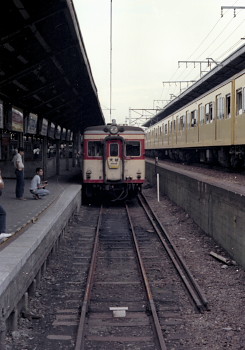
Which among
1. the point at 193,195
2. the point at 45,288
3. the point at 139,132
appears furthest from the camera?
the point at 139,132

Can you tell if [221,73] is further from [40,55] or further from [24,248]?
[24,248]

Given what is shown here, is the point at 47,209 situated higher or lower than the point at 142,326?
higher

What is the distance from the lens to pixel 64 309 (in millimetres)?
6465

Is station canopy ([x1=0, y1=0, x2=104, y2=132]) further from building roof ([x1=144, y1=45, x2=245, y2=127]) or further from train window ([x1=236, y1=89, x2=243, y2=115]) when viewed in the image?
building roof ([x1=144, y1=45, x2=245, y2=127])

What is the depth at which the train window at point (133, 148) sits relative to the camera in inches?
680

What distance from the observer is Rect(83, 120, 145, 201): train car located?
17.1 metres

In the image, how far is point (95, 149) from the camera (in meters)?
17.2

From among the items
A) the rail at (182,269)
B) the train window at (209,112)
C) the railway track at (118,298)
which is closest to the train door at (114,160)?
the rail at (182,269)

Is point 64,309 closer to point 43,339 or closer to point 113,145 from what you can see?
point 43,339

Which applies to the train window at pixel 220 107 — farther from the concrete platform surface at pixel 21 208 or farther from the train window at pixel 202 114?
the concrete platform surface at pixel 21 208

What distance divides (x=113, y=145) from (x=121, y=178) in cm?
119

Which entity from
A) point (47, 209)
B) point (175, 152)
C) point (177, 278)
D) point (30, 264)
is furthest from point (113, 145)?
point (175, 152)

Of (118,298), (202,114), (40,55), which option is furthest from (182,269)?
(202,114)

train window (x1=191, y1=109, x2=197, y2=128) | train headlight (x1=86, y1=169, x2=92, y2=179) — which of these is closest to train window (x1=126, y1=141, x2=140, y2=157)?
train headlight (x1=86, y1=169, x2=92, y2=179)
